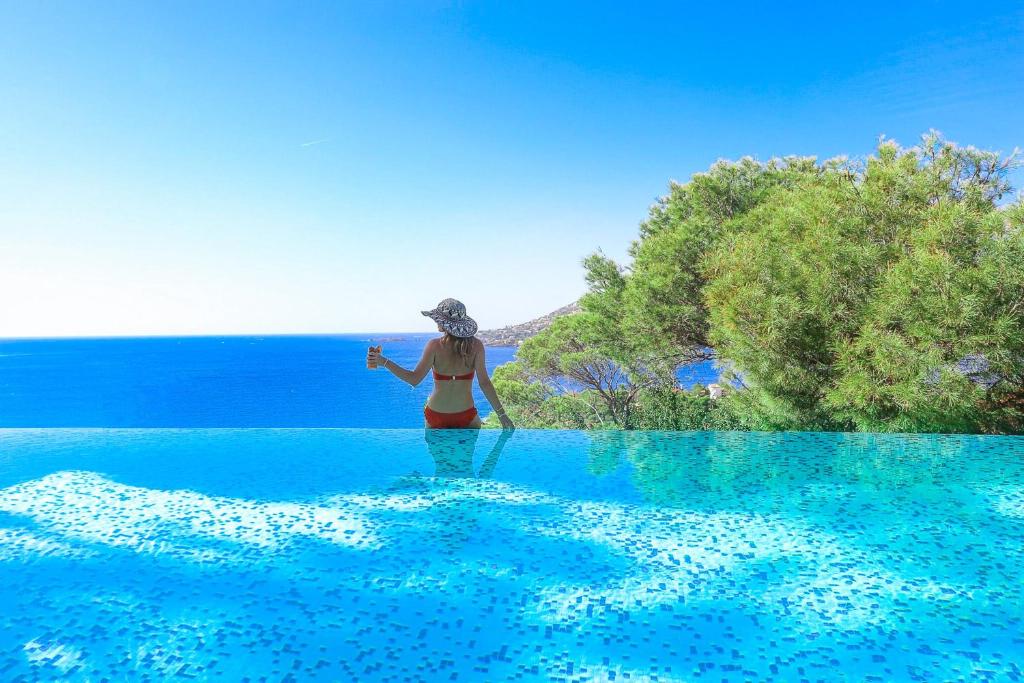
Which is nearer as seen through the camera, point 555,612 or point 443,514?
point 555,612

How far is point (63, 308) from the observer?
5603 centimetres

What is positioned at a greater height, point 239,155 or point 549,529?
point 239,155

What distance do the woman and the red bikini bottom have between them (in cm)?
4

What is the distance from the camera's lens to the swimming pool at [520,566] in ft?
7.78

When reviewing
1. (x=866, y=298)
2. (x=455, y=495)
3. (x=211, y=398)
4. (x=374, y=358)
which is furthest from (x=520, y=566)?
(x=211, y=398)

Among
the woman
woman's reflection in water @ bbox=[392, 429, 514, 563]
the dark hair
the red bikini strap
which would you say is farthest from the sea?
the dark hair

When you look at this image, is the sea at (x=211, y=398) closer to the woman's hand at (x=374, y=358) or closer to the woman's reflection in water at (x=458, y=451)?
the woman's reflection in water at (x=458, y=451)

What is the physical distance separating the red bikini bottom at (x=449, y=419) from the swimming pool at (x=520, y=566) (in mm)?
348

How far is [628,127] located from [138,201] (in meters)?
26.4

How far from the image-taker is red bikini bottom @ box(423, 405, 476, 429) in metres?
5.73

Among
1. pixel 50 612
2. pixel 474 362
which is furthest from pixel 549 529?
pixel 50 612

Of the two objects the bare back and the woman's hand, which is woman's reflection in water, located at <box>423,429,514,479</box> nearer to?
the bare back

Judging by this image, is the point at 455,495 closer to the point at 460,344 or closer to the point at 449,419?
the point at 460,344

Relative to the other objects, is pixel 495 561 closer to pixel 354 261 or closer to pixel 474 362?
pixel 474 362
